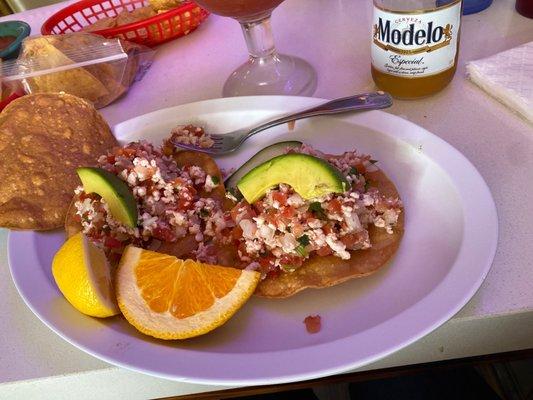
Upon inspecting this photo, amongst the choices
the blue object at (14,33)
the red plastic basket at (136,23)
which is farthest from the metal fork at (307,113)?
the blue object at (14,33)

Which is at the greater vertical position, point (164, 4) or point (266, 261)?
point (164, 4)

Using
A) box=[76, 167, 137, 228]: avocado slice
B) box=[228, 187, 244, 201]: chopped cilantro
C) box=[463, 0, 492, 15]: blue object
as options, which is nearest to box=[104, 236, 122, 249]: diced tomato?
box=[76, 167, 137, 228]: avocado slice

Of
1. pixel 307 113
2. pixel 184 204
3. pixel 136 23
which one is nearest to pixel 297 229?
pixel 184 204

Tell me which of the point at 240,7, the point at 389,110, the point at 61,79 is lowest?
the point at 389,110

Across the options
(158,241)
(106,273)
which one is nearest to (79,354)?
(106,273)

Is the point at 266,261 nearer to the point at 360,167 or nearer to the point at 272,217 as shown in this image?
the point at 272,217

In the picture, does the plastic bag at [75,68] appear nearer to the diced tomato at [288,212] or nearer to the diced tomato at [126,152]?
the diced tomato at [126,152]

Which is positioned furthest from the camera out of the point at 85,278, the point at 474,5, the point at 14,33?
the point at 14,33

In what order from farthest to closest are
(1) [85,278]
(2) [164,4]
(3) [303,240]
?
(2) [164,4] < (3) [303,240] < (1) [85,278]
